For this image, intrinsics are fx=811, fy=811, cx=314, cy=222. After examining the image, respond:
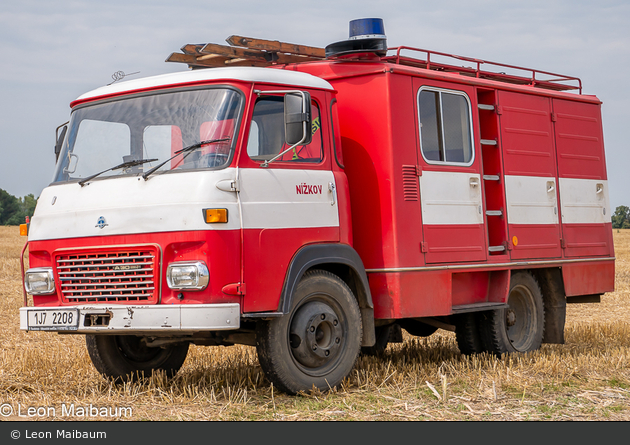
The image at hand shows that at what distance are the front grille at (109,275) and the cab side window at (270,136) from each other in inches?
50.4

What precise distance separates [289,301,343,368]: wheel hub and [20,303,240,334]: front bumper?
0.85 meters

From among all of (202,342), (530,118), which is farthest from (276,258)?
(530,118)

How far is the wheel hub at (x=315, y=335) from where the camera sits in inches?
285

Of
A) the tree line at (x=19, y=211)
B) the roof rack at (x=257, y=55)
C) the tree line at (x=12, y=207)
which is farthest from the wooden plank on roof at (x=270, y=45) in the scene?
the tree line at (x=12, y=207)

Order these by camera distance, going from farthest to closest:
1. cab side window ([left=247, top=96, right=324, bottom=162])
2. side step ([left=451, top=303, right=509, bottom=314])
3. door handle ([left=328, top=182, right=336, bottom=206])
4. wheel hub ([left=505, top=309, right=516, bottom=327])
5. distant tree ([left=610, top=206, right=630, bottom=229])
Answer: distant tree ([left=610, top=206, right=630, bottom=229])
wheel hub ([left=505, top=309, right=516, bottom=327])
side step ([left=451, top=303, right=509, bottom=314])
door handle ([left=328, top=182, right=336, bottom=206])
cab side window ([left=247, top=96, right=324, bottom=162])

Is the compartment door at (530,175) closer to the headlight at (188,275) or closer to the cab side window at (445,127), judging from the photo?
the cab side window at (445,127)

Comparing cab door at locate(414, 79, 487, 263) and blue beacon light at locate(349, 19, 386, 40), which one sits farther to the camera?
blue beacon light at locate(349, 19, 386, 40)

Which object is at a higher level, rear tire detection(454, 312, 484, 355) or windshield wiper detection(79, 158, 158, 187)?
windshield wiper detection(79, 158, 158, 187)

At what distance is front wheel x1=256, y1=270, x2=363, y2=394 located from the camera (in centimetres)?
700

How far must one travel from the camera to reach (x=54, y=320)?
22.9 ft

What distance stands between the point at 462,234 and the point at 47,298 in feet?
14.4

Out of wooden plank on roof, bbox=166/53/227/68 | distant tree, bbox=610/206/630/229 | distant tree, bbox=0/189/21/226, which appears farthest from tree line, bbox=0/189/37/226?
wooden plank on roof, bbox=166/53/227/68

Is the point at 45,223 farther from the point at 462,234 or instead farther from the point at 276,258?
the point at 462,234

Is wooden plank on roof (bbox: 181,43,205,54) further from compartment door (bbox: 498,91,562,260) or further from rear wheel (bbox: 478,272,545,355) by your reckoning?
rear wheel (bbox: 478,272,545,355)
